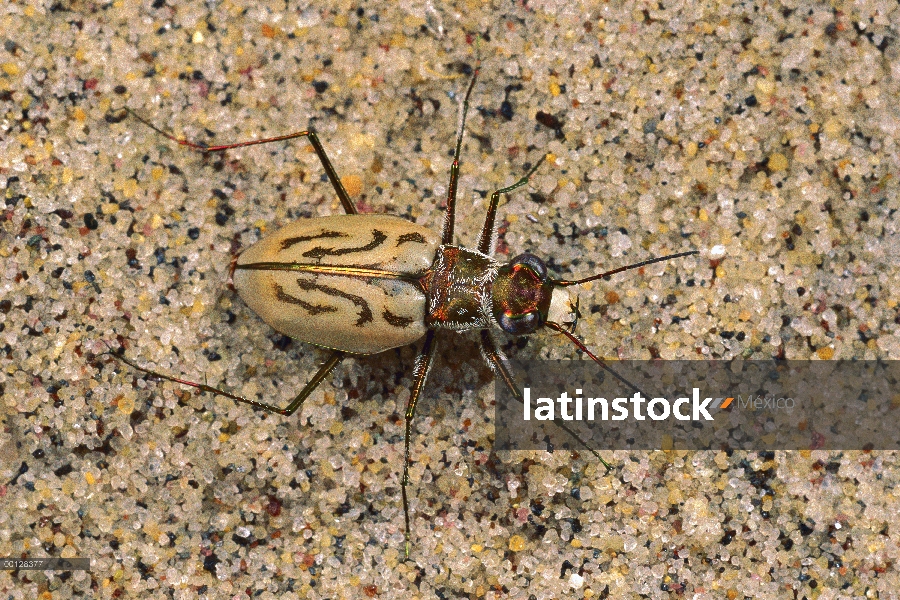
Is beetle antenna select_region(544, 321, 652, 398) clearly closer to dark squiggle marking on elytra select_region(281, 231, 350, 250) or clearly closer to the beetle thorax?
the beetle thorax

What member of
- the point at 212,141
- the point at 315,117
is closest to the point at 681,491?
the point at 315,117

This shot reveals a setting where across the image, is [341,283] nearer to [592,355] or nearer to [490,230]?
[490,230]

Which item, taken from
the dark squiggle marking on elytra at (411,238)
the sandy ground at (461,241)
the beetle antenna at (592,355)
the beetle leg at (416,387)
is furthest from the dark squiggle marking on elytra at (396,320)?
the beetle antenna at (592,355)

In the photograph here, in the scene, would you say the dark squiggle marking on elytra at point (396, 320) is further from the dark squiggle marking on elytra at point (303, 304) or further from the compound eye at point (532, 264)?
the compound eye at point (532, 264)

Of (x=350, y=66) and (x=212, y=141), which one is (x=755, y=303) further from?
(x=212, y=141)

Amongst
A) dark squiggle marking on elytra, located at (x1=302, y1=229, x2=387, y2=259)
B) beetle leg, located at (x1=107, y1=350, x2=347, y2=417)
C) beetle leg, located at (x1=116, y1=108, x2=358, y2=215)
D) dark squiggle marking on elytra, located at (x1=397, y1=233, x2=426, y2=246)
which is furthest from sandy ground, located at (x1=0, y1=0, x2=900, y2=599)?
dark squiggle marking on elytra, located at (x1=302, y1=229, x2=387, y2=259)

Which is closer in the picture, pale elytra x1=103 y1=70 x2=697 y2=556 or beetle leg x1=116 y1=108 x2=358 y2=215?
pale elytra x1=103 y1=70 x2=697 y2=556
